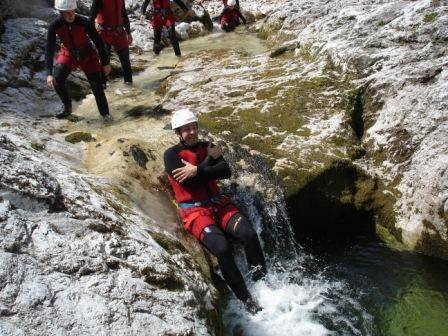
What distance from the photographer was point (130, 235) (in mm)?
4992

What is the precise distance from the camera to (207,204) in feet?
20.9

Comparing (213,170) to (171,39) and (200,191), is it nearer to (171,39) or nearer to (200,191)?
(200,191)

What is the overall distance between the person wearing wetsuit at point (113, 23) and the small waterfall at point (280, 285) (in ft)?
16.9

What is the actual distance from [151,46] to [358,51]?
32.0 ft

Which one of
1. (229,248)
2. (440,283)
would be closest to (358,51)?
(440,283)

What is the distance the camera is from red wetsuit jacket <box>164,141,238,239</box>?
20.2ft

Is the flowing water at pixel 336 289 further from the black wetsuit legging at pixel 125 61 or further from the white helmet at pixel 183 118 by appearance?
the black wetsuit legging at pixel 125 61

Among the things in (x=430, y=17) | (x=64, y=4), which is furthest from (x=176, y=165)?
(x=430, y=17)

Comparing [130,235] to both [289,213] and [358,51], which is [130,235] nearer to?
[289,213]

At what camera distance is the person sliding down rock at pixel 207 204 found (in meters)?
5.87

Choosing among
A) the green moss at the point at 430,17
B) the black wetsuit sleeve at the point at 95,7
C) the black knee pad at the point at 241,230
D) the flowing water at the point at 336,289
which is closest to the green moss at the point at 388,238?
the flowing water at the point at 336,289

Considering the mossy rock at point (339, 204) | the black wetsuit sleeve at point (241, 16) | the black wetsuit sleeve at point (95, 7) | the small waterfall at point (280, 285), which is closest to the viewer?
the small waterfall at point (280, 285)

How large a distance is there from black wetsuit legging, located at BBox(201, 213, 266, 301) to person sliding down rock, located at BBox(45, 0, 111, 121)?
493 cm

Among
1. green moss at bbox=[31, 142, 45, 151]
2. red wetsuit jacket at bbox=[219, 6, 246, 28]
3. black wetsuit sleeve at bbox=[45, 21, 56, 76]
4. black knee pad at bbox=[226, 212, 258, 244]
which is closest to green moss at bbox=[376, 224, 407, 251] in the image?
black knee pad at bbox=[226, 212, 258, 244]
